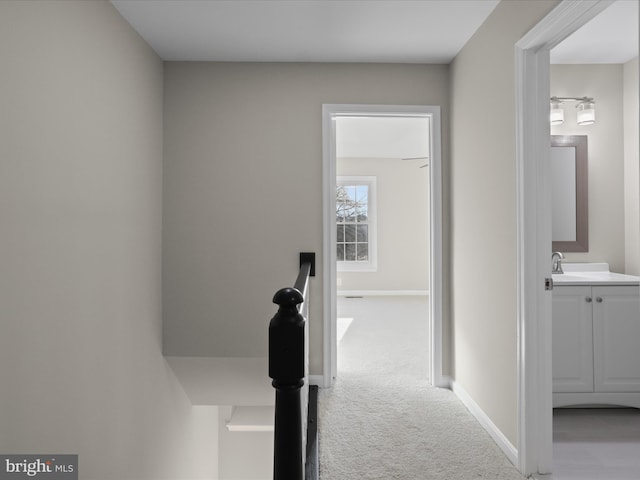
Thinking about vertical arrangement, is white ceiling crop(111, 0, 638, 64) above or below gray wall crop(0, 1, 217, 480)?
above

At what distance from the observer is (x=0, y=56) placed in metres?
1.61

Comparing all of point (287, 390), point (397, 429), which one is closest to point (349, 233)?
point (397, 429)

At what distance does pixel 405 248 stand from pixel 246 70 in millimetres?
5330

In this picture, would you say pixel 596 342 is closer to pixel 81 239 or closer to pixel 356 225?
pixel 81 239

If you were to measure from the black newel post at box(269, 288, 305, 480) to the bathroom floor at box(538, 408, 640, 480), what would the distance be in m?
1.51

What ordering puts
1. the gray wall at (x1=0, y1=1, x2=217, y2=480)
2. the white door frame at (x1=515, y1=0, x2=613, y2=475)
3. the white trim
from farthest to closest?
the white trim
the white door frame at (x1=515, y1=0, x2=613, y2=475)
the gray wall at (x1=0, y1=1, x2=217, y2=480)

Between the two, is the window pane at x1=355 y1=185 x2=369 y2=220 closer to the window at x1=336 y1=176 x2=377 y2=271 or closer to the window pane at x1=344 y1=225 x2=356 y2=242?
the window at x1=336 y1=176 x2=377 y2=271

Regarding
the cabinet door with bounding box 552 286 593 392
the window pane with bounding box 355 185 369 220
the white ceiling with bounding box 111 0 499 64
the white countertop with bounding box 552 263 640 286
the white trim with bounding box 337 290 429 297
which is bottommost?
the white trim with bounding box 337 290 429 297

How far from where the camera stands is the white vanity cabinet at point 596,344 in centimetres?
280

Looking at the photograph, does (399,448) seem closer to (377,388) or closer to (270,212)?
(377,388)

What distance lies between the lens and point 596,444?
8.11 ft

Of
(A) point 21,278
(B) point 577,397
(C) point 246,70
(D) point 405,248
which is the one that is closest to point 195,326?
(A) point 21,278

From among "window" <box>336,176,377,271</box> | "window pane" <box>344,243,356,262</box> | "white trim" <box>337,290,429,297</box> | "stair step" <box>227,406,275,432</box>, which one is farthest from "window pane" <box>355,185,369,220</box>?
"stair step" <box>227,406,275,432</box>

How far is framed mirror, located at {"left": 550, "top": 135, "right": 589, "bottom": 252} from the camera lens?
3.38m
